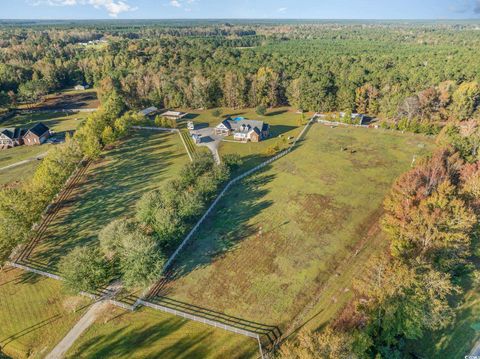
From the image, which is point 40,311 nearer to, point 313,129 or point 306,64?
point 313,129

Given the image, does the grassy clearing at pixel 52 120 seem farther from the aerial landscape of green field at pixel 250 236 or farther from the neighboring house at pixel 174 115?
the neighboring house at pixel 174 115

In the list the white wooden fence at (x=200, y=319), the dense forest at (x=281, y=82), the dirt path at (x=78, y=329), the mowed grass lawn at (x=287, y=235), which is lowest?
the dirt path at (x=78, y=329)

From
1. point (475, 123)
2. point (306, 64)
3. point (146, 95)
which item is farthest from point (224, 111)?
point (475, 123)

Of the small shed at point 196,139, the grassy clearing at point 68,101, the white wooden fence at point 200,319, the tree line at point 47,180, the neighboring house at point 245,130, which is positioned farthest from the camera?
the grassy clearing at point 68,101

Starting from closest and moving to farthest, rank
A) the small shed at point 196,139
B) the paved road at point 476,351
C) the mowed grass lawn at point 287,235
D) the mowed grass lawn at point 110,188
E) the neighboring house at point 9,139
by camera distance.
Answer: the paved road at point 476,351
the mowed grass lawn at point 287,235
the mowed grass lawn at point 110,188
the small shed at point 196,139
the neighboring house at point 9,139

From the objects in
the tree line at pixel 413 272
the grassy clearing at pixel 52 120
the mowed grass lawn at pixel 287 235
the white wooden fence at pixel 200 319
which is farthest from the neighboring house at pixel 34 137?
the tree line at pixel 413 272

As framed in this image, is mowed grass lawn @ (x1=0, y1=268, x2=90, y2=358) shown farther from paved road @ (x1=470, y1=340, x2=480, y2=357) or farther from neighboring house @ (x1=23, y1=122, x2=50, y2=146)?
neighboring house @ (x1=23, y1=122, x2=50, y2=146)

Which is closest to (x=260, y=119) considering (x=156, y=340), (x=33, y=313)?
(x=156, y=340)
